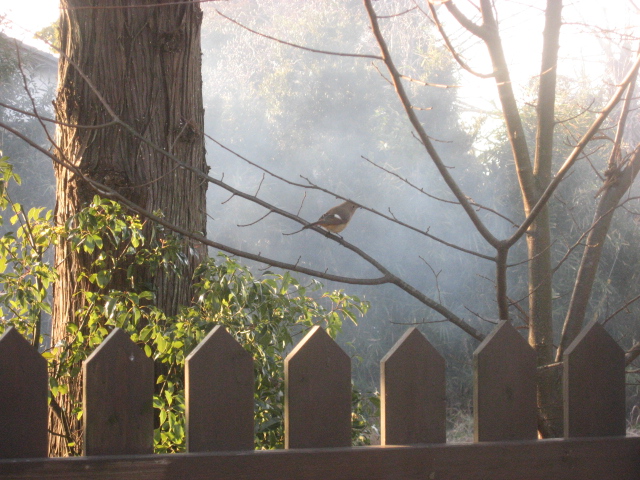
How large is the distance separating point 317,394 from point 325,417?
3cm

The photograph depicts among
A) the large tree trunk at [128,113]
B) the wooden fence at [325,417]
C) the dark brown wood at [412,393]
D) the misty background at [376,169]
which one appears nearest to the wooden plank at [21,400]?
the wooden fence at [325,417]

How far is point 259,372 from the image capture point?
52.8 inches

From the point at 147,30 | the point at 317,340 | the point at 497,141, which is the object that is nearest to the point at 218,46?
the point at 497,141

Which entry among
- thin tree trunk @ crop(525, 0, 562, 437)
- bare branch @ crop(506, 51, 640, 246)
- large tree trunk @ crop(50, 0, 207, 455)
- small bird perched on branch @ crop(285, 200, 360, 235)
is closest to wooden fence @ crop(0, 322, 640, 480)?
bare branch @ crop(506, 51, 640, 246)

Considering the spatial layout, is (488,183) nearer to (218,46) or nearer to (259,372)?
(218,46)

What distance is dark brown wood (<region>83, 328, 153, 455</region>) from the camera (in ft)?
2.39

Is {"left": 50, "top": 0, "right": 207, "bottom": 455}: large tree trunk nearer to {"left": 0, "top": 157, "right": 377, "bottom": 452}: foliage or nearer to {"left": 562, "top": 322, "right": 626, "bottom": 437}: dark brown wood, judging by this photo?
{"left": 0, "top": 157, "right": 377, "bottom": 452}: foliage

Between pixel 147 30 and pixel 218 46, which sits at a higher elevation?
pixel 218 46

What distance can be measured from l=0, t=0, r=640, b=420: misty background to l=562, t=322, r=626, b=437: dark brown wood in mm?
4157

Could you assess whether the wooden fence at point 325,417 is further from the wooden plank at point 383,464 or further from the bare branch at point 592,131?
the bare branch at point 592,131

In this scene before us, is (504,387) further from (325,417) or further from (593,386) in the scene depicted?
(325,417)

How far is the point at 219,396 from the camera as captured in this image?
770 mm

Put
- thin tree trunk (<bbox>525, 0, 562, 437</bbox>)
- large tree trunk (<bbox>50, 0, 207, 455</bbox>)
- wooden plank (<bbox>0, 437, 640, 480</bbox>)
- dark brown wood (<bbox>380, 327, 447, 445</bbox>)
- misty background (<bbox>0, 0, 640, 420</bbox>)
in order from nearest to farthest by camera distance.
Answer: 1. wooden plank (<bbox>0, 437, 640, 480</bbox>)
2. dark brown wood (<bbox>380, 327, 447, 445</bbox>)
3. thin tree trunk (<bbox>525, 0, 562, 437</bbox>)
4. large tree trunk (<bbox>50, 0, 207, 455</bbox>)
5. misty background (<bbox>0, 0, 640, 420</bbox>)

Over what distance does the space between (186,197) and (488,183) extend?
175 inches
